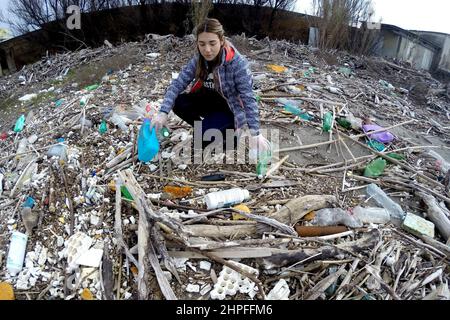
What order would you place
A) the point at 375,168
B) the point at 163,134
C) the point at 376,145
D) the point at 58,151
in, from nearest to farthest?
the point at 58,151
the point at 375,168
the point at 163,134
the point at 376,145

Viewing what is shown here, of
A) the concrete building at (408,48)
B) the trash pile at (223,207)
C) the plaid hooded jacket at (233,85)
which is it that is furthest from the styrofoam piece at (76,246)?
the concrete building at (408,48)

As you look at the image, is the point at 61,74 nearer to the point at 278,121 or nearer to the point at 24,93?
the point at 24,93

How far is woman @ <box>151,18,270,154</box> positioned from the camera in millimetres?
2646

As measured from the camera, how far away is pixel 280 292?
223 cm

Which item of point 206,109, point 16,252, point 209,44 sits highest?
point 209,44

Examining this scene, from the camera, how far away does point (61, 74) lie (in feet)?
21.9

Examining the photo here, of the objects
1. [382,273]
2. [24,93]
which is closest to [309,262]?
[382,273]

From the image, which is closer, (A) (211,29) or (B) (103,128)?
(A) (211,29)

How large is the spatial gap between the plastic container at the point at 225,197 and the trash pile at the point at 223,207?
Answer: 1cm

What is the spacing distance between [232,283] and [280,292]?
0.31 m

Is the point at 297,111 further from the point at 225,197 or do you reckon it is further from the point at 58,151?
the point at 58,151

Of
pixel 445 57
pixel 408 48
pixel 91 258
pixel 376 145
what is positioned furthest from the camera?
pixel 408 48

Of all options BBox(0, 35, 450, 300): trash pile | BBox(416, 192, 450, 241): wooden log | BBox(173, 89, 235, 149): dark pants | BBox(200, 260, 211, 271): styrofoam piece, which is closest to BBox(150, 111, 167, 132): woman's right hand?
BBox(0, 35, 450, 300): trash pile

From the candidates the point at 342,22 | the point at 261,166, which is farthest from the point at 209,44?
the point at 342,22
